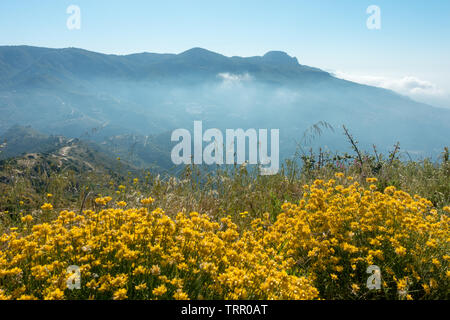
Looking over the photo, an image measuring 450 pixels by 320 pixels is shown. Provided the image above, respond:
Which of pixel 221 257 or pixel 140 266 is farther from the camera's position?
pixel 221 257

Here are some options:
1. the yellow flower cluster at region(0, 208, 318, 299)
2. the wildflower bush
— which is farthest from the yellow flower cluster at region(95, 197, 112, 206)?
the yellow flower cluster at region(0, 208, 318, 299)

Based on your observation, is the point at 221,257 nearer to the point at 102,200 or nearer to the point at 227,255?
the point at 227,255

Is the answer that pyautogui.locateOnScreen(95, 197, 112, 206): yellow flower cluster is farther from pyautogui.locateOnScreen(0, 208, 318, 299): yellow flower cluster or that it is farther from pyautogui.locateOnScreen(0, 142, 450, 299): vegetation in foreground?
pyautogui.locateOnScreen(0, 208, 318, 299): yellow flower cluster

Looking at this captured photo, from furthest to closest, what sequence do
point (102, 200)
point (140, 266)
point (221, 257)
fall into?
1. point (102, 200)
2. point (221, 257)
3. point (140, 266)

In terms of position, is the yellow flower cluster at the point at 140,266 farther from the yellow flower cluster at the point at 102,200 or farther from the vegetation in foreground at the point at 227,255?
the yellow flower cluster at the point at 102,200

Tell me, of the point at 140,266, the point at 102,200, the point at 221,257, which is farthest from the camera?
the point at 102,200

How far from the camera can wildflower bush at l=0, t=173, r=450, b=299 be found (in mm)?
2291

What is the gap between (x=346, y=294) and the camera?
304 centimetres

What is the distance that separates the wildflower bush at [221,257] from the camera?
2291 mm

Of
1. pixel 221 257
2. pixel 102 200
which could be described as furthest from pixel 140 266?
pixel 102 200

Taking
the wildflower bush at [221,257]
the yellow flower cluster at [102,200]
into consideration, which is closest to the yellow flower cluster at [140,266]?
the wildflower bush at [221,257]

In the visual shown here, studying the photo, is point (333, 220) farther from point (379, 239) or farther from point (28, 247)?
point (28, 247)

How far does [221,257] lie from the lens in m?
2.73
